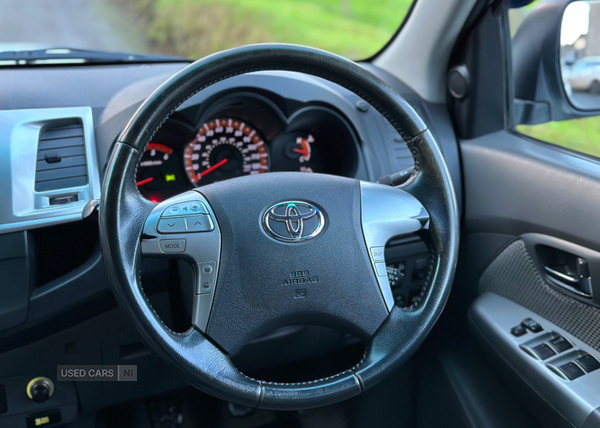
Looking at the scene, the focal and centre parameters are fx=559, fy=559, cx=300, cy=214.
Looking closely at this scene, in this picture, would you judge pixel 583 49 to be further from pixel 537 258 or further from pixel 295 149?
pixel 295 149

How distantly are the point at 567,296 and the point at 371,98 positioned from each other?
2.48 feet

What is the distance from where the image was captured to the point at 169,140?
1.60 m

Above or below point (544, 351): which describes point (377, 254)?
above

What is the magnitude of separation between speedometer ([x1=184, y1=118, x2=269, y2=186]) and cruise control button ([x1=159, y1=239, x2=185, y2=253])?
0.67 meters

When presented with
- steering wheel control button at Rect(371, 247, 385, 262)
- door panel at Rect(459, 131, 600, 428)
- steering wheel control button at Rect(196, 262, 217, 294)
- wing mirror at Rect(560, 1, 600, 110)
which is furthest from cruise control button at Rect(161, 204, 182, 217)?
wing mirror at Rect(560, 1, 600, 110)

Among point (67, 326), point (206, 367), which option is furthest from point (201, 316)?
point (67, 326)

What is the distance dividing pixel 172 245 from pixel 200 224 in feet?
0.22

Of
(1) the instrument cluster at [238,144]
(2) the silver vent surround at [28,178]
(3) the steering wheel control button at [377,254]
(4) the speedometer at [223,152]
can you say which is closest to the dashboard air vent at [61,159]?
(2) the silver vent surround at [28,178]

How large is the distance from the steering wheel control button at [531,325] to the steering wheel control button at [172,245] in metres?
0.99

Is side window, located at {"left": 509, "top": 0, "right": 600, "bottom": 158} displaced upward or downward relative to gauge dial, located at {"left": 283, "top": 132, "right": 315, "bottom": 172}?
upward

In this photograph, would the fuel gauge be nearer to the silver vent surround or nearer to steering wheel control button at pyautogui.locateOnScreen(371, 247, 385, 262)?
the silver vent surround

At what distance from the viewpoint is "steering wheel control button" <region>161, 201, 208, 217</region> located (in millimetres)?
1033

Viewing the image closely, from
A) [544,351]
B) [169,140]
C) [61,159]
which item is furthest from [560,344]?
[61,159]

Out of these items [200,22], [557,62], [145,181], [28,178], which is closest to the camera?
[28,178]
